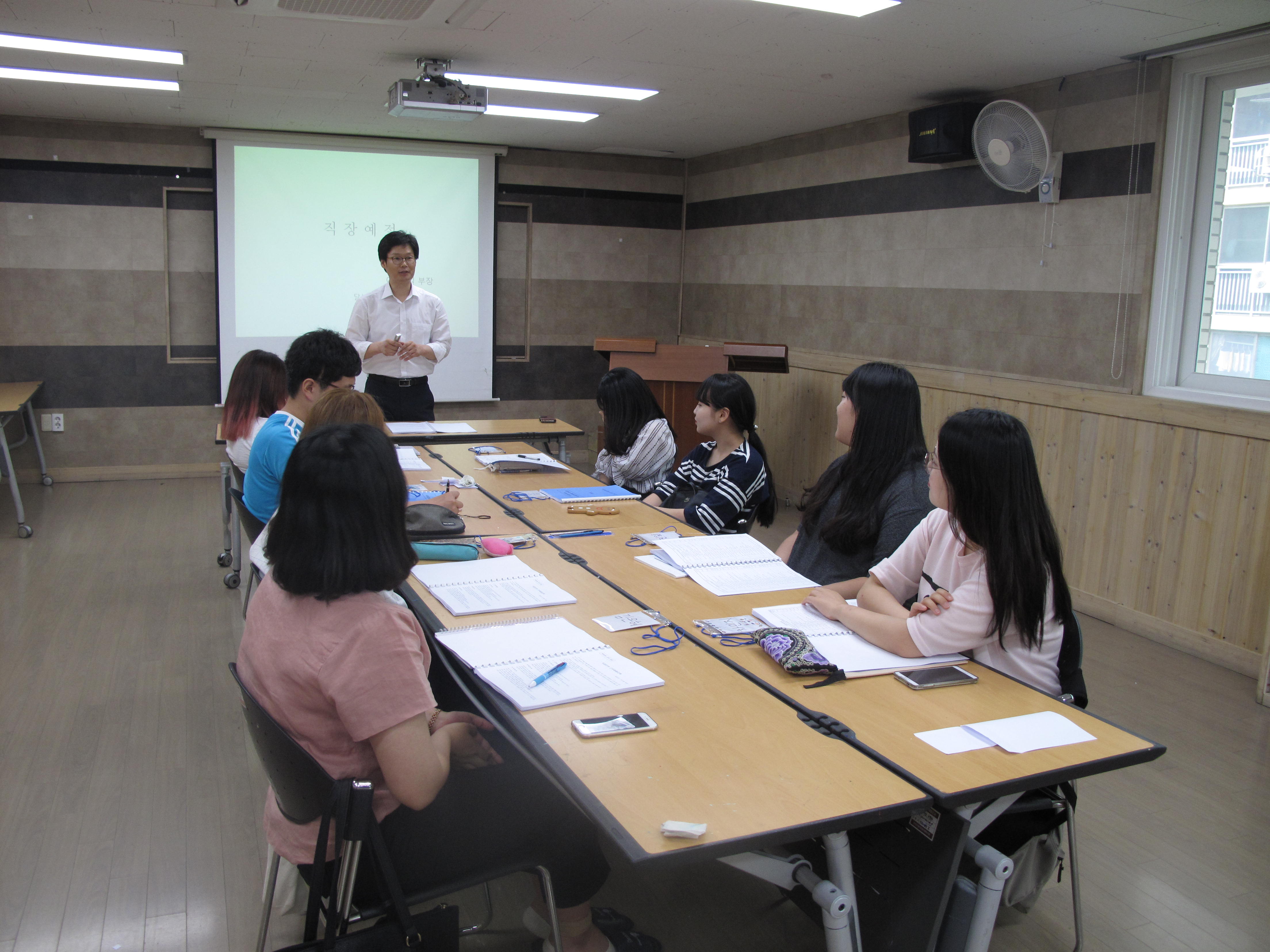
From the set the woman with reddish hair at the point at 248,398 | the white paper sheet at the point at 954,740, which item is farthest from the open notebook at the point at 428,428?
the white paper sheet at the point at 954,740

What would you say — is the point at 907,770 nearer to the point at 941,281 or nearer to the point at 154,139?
the point at 941,281

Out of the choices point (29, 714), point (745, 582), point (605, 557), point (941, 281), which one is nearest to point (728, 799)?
point (745, 582)

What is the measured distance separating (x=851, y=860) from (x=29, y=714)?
2.83m

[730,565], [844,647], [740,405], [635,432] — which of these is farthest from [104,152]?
[844,647]

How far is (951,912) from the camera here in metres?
1.63

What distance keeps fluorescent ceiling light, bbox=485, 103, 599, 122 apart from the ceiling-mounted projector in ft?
3.19

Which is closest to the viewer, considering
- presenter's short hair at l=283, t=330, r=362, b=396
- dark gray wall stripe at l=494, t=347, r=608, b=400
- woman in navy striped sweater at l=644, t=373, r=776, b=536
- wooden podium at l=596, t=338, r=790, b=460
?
presenter's short hair at l=283, t=330, r=362, b=396

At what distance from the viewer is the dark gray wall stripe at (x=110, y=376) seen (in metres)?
6.84

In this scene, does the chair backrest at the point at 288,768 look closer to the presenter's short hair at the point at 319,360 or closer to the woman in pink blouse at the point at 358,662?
the woman in pink blouse at the point at 358,662

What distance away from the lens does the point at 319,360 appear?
3160 mm

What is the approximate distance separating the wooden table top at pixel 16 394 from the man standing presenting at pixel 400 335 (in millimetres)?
1957

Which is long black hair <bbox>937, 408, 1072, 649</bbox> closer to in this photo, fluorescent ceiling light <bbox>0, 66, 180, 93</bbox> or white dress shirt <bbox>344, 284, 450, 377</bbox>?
white dress shirt <bbox>344, 284, 450, 377</bbox>

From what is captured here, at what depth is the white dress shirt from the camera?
541 cm

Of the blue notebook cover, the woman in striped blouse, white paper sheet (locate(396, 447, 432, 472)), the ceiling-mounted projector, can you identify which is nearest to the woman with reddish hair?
white paper sheet (locate(396, 447, 432, 472))
